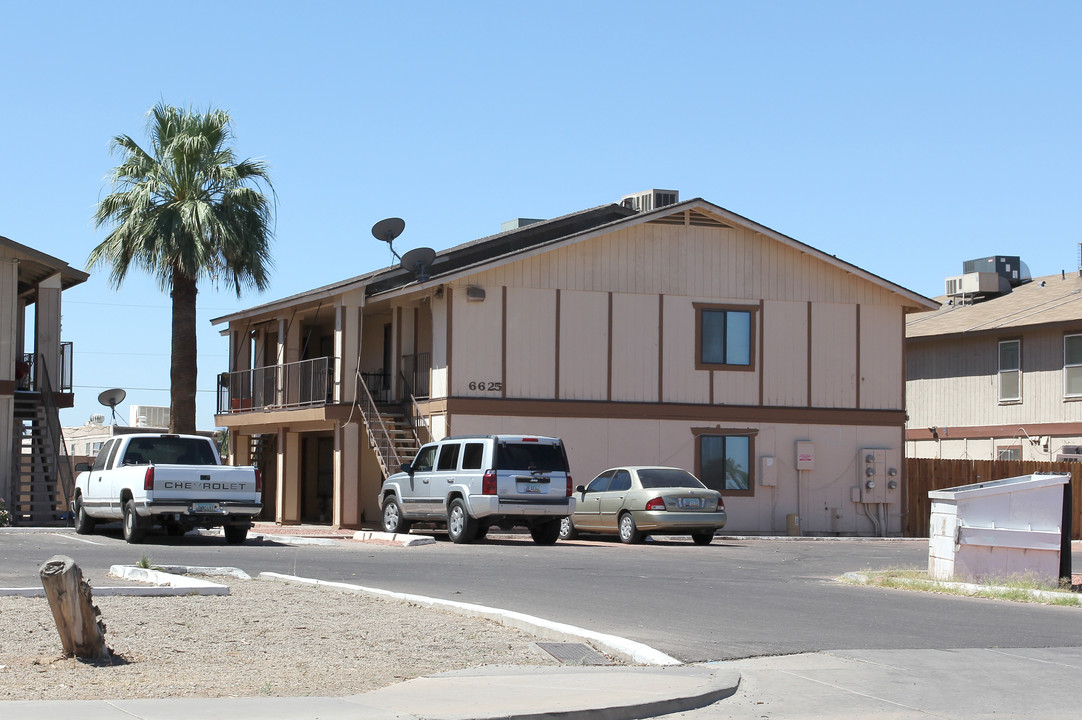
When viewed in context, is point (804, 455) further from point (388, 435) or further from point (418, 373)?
point (388, 435)

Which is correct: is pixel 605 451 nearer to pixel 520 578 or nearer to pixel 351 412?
pixel 351 412

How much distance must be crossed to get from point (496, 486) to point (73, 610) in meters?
14.7

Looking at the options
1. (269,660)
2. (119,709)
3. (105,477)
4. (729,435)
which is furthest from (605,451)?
(119,709)

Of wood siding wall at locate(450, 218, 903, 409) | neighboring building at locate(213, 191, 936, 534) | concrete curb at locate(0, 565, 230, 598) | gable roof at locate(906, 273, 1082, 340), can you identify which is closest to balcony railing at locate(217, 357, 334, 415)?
neighboring building at locate(213, 191, 936, 534)

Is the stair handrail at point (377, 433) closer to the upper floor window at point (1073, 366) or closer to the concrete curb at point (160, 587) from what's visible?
the concrete curb at point (160, 587)

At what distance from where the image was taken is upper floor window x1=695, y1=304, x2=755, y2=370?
32031 millimetres

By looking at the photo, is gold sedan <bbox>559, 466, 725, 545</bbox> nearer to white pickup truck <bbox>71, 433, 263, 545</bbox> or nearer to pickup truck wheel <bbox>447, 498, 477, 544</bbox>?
pickup truck wheel <bbox>447, 498, 477, 544</bbox>

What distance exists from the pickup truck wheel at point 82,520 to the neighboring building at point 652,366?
22.4 feet

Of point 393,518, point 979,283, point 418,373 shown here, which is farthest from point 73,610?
point 979,283

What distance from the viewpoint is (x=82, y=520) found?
24969mm

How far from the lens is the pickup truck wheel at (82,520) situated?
24.8m

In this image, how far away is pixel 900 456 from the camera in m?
33.4

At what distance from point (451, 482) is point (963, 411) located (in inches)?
804

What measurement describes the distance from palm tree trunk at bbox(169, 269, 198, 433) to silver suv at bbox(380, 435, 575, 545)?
35.0 feet
